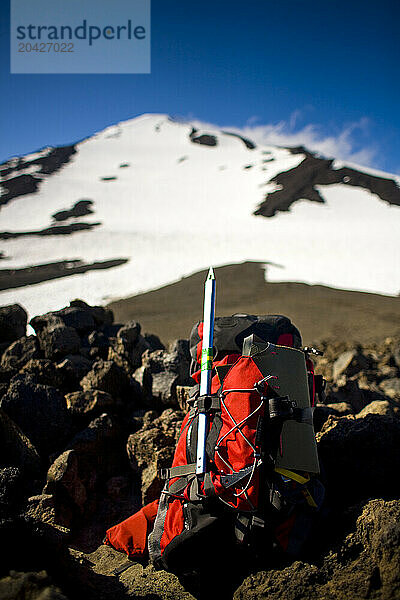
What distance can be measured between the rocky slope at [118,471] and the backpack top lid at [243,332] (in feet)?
3.34

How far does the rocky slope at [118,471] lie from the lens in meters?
2.16

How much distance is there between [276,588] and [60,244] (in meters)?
37.7

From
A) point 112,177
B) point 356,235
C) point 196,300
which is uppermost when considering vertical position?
point 112,177

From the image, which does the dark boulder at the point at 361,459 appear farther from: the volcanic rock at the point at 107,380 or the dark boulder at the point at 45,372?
the dark boulder at the point at 45,372

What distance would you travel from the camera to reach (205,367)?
2.72 meters

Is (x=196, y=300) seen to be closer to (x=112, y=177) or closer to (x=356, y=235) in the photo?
(x=356, y=235)

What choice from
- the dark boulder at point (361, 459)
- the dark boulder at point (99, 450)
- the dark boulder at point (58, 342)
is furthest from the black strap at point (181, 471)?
the dark boulder at point (58, 342)

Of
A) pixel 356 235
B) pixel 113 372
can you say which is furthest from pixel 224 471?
pixel 356 235

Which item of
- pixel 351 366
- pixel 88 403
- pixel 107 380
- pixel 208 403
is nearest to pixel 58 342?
pixel 107 380

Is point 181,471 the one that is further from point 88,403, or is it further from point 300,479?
point 88,403

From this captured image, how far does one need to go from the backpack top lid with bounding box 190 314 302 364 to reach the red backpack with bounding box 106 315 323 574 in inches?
6.3

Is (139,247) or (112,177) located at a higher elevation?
(112,177)

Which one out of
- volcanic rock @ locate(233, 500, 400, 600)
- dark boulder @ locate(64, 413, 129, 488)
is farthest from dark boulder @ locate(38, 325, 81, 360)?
volcanic rock @ locate(233, 500, 400, 600)

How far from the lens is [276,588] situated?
7.30 ft
